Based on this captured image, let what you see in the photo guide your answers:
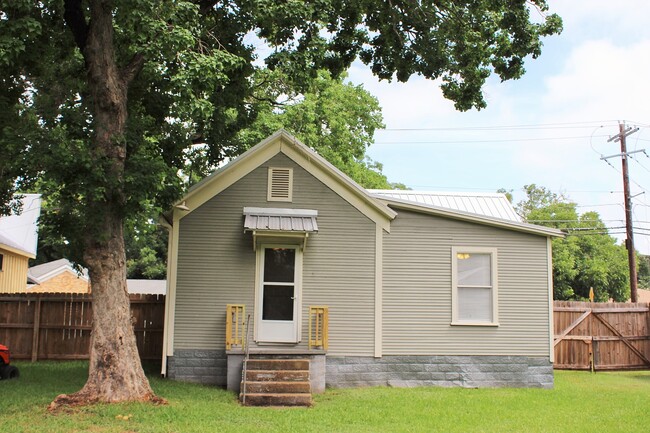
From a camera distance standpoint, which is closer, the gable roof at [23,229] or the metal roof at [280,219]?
the metal roof at [280,219]

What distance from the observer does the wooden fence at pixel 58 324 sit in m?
14.7

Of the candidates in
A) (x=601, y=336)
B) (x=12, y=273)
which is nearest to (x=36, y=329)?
(x=12, y=273)

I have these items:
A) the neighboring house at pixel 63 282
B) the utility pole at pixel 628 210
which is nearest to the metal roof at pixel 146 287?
the neighboring house at pixel 63 282

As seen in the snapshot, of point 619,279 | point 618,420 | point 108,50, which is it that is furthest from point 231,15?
point 619,279

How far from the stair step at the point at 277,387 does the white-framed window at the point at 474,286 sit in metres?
3.67

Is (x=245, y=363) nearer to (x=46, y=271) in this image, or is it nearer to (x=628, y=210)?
(x=628, y=210)

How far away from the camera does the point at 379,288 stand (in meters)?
12.6

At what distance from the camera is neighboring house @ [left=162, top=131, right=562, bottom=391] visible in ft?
40.2

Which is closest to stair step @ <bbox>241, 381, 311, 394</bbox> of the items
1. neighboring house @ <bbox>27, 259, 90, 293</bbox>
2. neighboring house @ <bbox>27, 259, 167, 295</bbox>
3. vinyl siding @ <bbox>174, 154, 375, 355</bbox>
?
vinyl siding @ <bbox>174, 154, 375, 355</bbox>

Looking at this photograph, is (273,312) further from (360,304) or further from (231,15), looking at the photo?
(231,15)

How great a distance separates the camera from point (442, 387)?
12.4 metres

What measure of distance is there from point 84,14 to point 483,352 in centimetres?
960

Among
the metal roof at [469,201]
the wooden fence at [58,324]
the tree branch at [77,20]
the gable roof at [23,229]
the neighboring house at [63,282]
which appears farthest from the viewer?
the neighboring house at [63,282]

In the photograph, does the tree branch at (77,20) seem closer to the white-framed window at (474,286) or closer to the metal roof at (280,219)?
the metal roof at (280,219)
